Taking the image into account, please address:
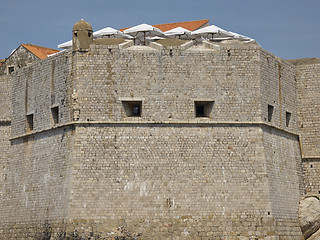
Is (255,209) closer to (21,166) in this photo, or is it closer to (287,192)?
(287,192)

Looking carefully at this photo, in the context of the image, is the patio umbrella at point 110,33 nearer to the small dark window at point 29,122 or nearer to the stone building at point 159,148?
the stone building at point 159,148

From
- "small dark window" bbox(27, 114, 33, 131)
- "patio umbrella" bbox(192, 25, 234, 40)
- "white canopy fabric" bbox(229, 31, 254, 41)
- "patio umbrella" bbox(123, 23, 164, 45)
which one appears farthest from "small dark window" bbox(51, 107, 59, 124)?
"white canopy fabric" bbox(229, 31, 254, 41)

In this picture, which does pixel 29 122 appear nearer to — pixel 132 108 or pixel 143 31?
pixel 132 108

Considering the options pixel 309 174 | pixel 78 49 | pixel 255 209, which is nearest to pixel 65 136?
pixel 78 49

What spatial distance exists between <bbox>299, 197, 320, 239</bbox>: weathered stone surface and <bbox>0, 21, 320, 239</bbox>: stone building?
289 mm

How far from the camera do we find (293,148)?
31938mm

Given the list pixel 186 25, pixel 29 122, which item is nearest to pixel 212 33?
pixel 186 25

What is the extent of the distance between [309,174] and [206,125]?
6.14 meters

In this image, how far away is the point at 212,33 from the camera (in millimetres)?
34438

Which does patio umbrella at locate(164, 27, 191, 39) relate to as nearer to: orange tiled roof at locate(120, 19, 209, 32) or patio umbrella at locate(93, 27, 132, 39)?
patio umbrella at locate(93, 27, 132, 39)

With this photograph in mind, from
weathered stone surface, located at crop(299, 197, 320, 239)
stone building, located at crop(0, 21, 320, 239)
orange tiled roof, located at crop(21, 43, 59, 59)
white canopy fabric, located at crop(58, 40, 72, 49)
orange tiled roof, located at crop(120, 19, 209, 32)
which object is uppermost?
orange tiled roof, located at crop(120, 19, 209, 32)

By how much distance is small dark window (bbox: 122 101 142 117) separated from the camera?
1147 inches

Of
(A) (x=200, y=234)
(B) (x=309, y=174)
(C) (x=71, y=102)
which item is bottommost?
(A) (x=200, y=234)

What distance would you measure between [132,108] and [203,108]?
2903 mm
